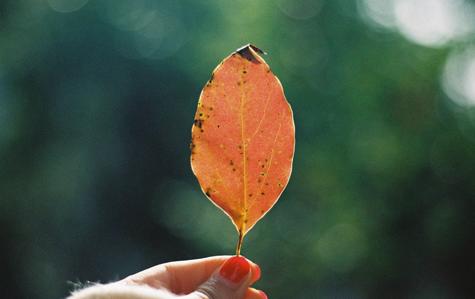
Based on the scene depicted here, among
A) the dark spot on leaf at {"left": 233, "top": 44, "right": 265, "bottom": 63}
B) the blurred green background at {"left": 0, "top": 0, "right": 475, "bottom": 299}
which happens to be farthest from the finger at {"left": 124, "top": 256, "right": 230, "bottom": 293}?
the blurred green background at {"left": 0, "top": 0, "right": 475, "bottom": 299}

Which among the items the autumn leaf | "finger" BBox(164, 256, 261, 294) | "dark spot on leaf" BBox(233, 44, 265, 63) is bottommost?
"finger" BBox(164, 256, 261, 294)

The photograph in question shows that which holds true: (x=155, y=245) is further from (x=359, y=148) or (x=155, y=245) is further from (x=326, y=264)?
(x=359, y=148)

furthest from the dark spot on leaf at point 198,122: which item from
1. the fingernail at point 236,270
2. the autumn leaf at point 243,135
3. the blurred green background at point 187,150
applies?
the blurred green background at point 187,150

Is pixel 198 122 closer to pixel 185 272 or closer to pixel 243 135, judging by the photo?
pixel 243 135

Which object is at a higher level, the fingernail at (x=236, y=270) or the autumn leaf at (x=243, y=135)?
the autumn leaf at (x=243, y=135)

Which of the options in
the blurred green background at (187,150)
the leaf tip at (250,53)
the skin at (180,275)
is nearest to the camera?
the leaf tip at (250,53)

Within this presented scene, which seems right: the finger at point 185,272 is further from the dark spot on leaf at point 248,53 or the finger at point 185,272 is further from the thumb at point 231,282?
the dark spot on leaf at point 248,53

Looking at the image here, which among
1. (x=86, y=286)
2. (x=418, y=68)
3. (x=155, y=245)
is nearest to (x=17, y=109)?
(x=155, y=245)

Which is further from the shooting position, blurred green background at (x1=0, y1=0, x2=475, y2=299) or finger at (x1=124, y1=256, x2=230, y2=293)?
blurred green background at (x1=0, y1=0, x2=475, y2=299)

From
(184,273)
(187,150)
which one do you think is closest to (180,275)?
(184,273)

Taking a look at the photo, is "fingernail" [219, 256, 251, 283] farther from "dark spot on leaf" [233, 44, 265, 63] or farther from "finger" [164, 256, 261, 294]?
"dark spot on leaf" [233, 44, 265, 63]
